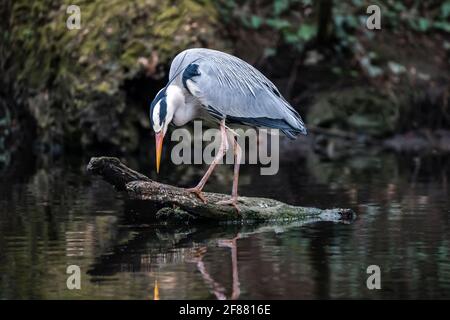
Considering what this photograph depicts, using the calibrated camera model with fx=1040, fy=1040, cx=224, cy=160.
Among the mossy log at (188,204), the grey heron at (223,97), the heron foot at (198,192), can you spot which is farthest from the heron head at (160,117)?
the heron foot at (198,192)

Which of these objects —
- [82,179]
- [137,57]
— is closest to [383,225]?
[82,179]

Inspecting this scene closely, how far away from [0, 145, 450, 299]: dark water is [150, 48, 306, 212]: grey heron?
1.13m

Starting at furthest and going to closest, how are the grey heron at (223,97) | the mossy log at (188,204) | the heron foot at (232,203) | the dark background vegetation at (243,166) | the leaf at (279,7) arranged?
the leaf at (279,7)
the grey heron at (223,97)
the heron foot at (232,203)
the mossy log at (188,204)
the dark background vegetation at (243,166)

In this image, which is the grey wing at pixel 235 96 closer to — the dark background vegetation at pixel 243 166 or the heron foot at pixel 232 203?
the heron foot at pixel 232 203

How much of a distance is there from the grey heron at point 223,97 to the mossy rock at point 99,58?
8.44 metres

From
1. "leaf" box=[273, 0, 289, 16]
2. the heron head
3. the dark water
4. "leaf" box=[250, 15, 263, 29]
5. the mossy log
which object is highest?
"leaf" box=[273, 0, 289, 16]

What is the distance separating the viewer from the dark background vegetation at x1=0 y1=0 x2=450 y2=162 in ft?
63.9

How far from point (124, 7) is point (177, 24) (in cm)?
111

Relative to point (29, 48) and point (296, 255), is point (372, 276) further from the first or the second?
point (29, 48)

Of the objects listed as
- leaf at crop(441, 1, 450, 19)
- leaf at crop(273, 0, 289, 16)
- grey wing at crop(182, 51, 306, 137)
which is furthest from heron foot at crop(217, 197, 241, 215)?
leaf at crop(441, 1, 450, 19)

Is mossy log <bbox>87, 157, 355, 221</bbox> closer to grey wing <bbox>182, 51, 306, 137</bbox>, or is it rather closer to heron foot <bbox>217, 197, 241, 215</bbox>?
heron foot <bbox>217, 197, 241, 215</bbox>

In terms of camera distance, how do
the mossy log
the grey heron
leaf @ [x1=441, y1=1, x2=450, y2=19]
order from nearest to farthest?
the mossy log
the grey heron
leaf @ [x1=441, y1=1, x2=450, y2=19]

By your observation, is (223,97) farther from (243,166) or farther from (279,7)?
(279,7)

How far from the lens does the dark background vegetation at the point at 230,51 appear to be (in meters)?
19.5
